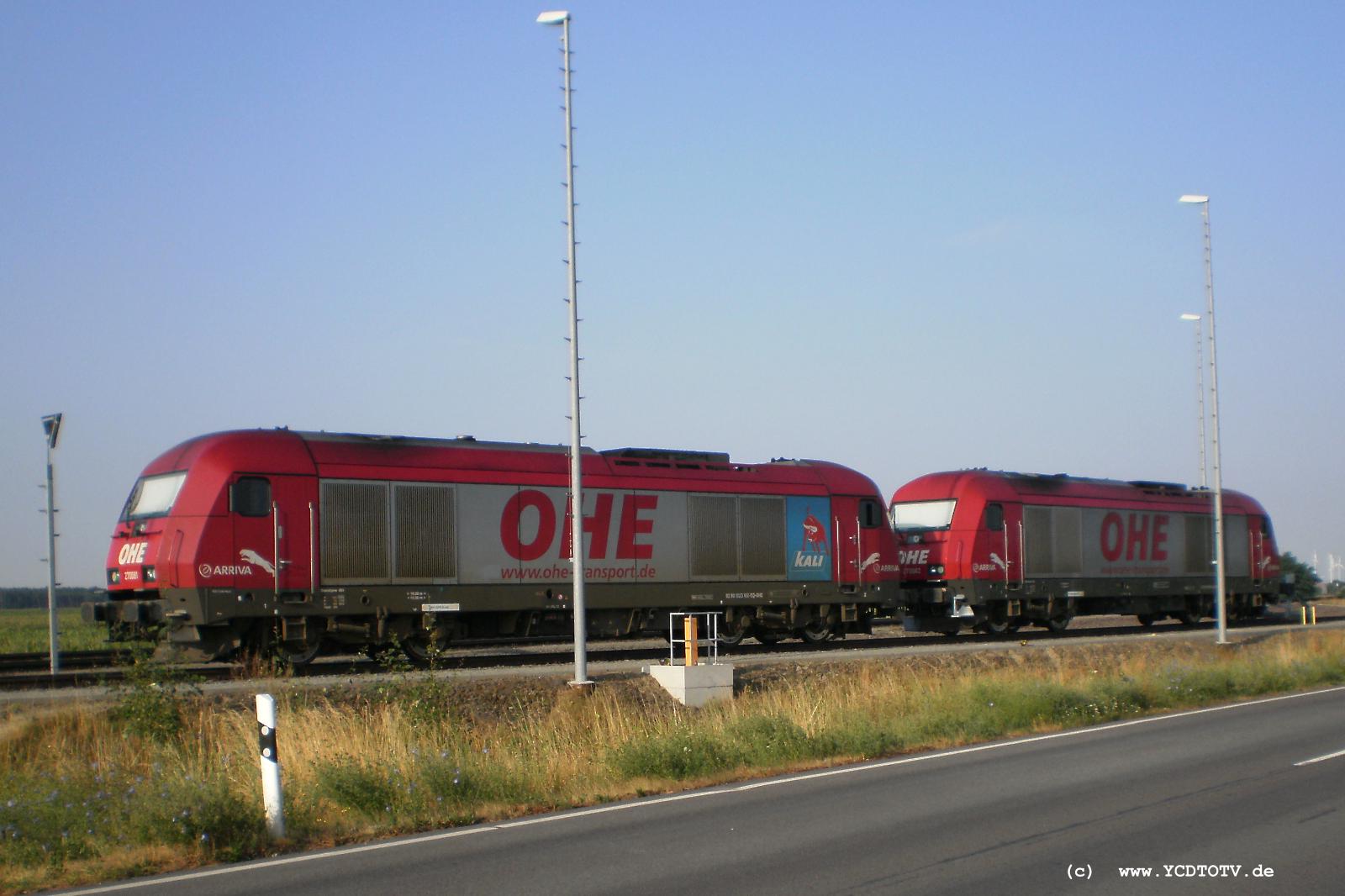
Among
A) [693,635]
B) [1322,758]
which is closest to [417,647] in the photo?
[693,635]

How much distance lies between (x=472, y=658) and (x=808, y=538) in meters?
7.52

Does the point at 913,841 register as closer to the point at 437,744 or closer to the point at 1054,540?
the point at 437,744

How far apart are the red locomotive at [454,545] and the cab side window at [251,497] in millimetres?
26

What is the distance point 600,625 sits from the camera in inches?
989

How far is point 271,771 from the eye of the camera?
33.5 ft

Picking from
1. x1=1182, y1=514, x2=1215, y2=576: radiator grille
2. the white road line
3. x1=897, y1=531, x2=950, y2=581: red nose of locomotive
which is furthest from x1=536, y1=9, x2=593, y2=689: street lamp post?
x1=1182, y1=514, x2=1215, y2=576: radiator grille

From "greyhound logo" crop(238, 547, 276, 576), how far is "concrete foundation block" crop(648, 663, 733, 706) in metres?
6.29

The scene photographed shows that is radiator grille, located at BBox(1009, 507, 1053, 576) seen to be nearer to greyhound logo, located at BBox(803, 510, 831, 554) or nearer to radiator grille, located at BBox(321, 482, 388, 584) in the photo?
greyhound logo, located at BBox(803, 510, 831, 554)

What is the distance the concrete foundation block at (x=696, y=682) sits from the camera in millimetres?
18703

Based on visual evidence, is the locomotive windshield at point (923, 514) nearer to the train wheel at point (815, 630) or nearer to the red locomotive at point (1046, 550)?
the red locomotive at point (1046, 550)

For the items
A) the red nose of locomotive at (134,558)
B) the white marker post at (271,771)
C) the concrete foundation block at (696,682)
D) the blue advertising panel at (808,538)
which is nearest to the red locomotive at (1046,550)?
the blue advertising panel at (808,538)

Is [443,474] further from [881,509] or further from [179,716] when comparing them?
[881,509]

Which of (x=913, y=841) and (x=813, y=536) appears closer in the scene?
(x=913, y=841)

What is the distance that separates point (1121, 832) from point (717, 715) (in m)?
8.28
